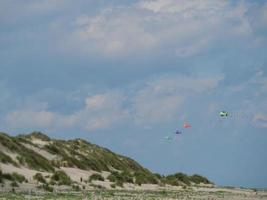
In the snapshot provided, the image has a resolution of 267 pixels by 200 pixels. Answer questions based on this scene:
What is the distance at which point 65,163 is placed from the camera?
80.0 m

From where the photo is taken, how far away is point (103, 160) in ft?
323

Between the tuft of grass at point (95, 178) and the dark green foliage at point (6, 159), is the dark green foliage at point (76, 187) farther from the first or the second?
the tuft of grass at point (95, 178)

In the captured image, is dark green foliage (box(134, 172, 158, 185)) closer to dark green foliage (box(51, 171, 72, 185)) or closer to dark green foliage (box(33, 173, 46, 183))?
dark green foliage (box(51, 171, 72, 185))

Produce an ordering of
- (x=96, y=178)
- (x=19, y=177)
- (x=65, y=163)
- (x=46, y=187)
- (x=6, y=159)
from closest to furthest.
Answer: (x=46, y=187)
(x=19, y=177)
(x=6, y=159)
(x=96, y=178)
(x=65, y=163)

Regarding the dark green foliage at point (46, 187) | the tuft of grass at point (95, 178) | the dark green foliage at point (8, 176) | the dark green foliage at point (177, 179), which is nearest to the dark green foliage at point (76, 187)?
the dark green foliage at point (46, 187)

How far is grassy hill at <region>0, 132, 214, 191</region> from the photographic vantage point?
62.6 metres

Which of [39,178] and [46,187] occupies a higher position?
[39,178]

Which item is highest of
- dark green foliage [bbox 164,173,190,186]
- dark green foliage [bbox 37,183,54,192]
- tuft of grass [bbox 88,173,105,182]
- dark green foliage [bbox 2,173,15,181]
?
dark green foliage [bbox 164,173,190,186]

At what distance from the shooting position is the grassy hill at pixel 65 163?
62.6m

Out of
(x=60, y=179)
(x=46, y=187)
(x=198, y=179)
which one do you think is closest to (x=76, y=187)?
(x=60, y=179)

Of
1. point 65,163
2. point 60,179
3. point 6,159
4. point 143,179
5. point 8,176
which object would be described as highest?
point 65,163

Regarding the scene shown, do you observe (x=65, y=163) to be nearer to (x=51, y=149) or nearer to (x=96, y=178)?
(x=51, y=149)

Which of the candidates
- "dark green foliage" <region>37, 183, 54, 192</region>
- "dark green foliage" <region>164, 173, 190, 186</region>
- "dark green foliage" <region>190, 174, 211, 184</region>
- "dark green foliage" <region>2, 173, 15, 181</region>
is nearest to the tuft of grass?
"dark green foliage" <region>2, 173, 15, 181</region>

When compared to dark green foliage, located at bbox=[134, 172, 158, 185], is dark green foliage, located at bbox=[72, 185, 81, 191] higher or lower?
lower
